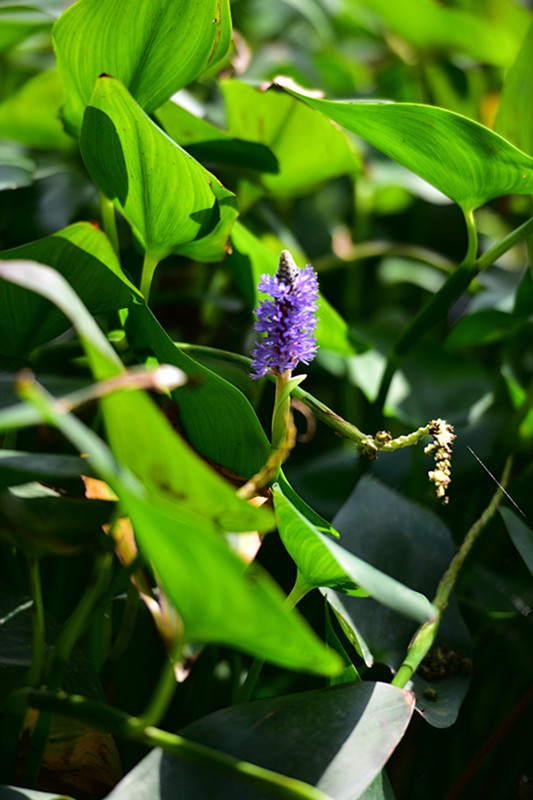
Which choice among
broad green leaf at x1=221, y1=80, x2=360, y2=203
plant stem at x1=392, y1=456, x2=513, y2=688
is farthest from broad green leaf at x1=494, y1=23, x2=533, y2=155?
plant stem at x1=392, y1=456, x2=513, y2=688

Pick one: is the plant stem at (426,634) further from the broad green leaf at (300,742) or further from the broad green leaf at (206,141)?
the broad green leaf at (206,141)

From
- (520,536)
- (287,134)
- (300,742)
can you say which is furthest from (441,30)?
(300,742)

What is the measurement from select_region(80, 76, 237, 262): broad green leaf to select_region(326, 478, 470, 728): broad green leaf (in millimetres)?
165

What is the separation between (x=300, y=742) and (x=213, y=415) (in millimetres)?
130

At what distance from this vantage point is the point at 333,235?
69 centimetres

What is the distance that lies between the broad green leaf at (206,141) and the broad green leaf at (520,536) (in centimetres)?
27

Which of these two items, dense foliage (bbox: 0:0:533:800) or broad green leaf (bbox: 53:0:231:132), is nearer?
dense foliage (bbox: 0:0:533:800)

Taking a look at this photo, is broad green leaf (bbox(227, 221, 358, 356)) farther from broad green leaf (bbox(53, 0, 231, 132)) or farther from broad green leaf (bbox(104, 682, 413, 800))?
broad green leaf (bbox(104, 682, 413, 800))

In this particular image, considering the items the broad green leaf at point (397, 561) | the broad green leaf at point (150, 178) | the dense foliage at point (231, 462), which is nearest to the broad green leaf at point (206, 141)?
the dense foliage at point (231, 462)

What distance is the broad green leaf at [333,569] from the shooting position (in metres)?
0.20

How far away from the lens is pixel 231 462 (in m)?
0.29

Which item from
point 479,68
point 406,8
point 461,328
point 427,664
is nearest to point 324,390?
point 461,328

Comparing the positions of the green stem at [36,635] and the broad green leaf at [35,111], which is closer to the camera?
the green stem at [36,635]

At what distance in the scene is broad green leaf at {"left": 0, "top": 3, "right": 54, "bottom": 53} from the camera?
0.46m
